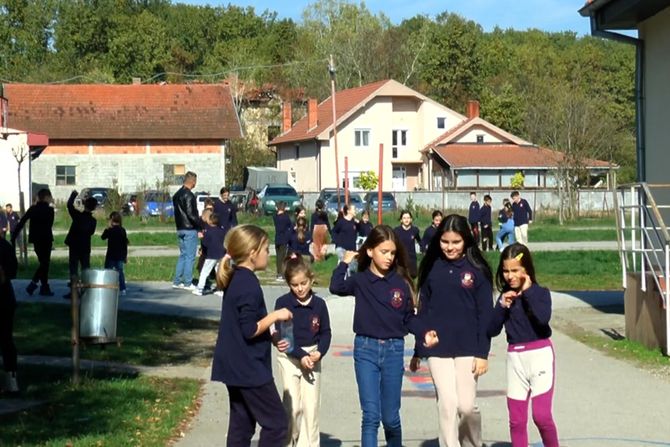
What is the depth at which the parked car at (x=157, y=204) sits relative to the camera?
4938 cm

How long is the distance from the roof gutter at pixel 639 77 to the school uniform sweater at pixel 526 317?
10034 mm

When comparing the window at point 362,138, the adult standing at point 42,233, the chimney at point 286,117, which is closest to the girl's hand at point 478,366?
the adult standing at point 42,233

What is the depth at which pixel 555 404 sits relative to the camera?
10.8 meters

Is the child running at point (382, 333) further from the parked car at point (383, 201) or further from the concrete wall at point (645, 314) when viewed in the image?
the parked car at point (383, 201)

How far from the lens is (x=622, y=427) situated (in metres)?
9.64

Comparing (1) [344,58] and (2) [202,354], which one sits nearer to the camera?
(2) [202,354]

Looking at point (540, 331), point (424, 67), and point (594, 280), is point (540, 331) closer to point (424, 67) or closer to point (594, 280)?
point (594, 280)

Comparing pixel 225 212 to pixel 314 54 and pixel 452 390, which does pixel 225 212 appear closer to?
pixel 452 390

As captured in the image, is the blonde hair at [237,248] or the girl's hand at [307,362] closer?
the blonde hair at [237,248]

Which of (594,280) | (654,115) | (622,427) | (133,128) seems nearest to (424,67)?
(133,128)

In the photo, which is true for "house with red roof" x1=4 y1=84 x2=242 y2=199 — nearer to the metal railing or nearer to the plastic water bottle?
the metal railing

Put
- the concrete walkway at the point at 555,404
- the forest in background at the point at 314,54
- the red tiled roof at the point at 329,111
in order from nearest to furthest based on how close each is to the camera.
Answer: the concrete walkway at the point at 555,404 < the red tiled roof at the point at 329,111 < the forest in background at the point at 314,54

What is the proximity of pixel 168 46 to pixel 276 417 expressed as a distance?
93456 millimetres

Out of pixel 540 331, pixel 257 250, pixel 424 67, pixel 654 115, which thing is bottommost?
pixel 540 331
